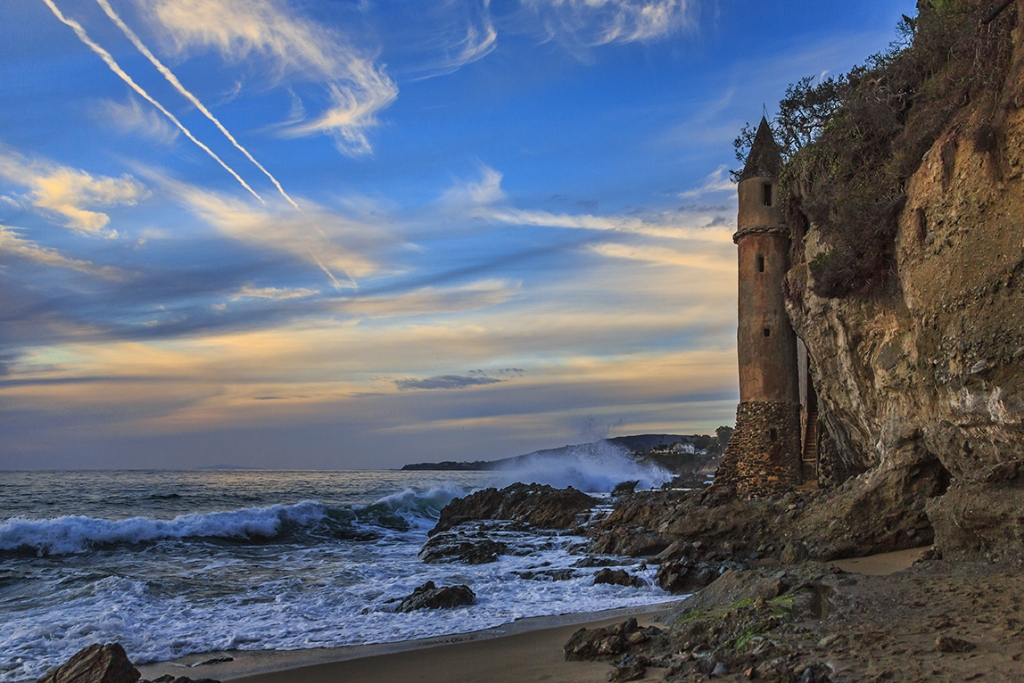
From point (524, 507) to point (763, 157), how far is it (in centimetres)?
1408

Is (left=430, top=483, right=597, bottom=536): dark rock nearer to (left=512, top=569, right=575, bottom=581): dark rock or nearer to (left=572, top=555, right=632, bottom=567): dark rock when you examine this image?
(left=572, top=555, right=632, bottom=567): dark rock

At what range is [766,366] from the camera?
21.8 meters

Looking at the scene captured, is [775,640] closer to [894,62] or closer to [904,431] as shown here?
[904,431]

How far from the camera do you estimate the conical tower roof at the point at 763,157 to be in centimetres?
2245

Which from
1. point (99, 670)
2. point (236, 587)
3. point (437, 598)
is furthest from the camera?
point (236, 587)

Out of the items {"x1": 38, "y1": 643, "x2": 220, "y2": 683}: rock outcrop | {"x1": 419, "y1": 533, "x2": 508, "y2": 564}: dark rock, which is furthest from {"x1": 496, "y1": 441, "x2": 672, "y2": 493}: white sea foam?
{"x1": 38, "y1": 643, "x2": 220, "y2": 683}: rock outcrop

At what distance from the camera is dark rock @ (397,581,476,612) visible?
9.83 m

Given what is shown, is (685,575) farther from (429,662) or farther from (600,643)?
(429,662)

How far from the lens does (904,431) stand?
11016 millimetres

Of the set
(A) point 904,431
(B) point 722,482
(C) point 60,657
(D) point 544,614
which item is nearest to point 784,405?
(B) point 722,482

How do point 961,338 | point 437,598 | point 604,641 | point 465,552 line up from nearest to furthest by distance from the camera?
point 604,641 → point 961,338 → point 437,598 → point 465,552

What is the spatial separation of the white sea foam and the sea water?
71.8ft

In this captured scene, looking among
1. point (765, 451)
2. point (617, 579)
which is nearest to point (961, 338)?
point (617, 579)

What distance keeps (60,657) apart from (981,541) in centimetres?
1027
